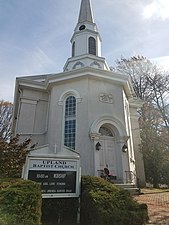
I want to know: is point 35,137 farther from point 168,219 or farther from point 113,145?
point 168,219

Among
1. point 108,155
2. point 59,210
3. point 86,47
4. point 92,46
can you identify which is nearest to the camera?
point 59,210

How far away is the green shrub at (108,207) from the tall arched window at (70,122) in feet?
20.9

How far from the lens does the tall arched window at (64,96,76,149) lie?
11.7m

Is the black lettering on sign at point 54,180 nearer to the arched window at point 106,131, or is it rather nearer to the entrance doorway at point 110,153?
the entrance doorway at point 110,153

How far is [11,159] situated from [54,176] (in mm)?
3208

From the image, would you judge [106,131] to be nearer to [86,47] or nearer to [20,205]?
[86,47]

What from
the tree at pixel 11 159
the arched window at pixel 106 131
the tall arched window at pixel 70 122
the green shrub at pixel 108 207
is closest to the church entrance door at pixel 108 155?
the arched window at pixel 106 131

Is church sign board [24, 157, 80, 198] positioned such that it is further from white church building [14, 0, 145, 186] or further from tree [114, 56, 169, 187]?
tree [114, 56, 169, 187]

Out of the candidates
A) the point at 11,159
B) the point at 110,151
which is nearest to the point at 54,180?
the point at 11,159

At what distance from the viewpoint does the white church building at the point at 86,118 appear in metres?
11.2

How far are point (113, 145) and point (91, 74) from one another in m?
4.86

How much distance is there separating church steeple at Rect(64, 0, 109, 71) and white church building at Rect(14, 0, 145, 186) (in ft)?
12.7

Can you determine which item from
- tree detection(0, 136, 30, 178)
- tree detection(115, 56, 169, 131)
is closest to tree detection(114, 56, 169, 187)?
tree detection(115, 56, 169, 131)

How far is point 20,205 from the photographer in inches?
145
